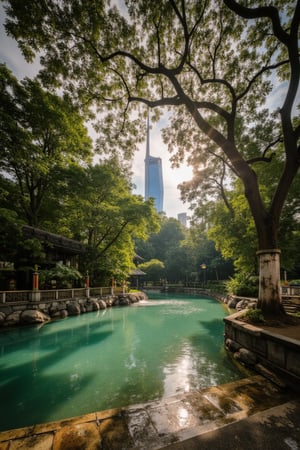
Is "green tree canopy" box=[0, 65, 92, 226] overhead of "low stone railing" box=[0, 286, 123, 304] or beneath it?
overhead

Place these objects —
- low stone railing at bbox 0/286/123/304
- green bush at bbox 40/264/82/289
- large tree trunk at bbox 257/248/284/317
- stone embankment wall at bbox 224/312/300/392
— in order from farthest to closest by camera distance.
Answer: green bush at bbox 40/264/82/289 → low stone railing at bbox 0/286/123/304 → large tree trunk at bbox 257/248/284/317 → stone embankment wall at bbox 224/312/300/392

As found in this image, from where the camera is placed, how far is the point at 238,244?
12.2 meters

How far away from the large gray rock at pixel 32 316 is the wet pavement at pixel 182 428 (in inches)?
321

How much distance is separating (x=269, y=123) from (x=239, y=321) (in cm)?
1011

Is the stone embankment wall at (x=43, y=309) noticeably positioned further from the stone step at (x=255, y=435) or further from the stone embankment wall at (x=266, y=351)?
the stone step at (x=255, y=435)

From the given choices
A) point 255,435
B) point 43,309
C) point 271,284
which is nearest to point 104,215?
point 43,309

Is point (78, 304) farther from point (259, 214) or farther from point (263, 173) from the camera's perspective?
point (263, 173)

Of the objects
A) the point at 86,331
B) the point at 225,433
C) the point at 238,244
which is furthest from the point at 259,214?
the point at 86,331

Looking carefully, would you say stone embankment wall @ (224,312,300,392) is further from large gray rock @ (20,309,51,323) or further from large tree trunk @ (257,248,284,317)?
large gray rock @ (20,309,51,323)

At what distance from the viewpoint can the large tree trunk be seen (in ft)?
16.5

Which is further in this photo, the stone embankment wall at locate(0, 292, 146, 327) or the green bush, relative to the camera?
the green bush

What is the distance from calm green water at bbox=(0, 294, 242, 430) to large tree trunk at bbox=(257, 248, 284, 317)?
1847mm

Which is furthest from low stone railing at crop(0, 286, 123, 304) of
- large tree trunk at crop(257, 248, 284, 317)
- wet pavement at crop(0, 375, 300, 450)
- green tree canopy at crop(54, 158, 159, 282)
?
large tree trunk at crop(257, 248, 284, 317)

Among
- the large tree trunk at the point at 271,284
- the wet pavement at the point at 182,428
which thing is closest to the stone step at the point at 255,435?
the wet pavement at the point at 182,428
